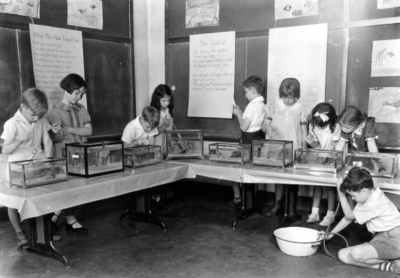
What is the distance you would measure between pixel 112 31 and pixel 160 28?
808 millimetres

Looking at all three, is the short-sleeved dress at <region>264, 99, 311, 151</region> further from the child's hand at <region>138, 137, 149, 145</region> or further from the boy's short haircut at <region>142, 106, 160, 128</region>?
the child's hand at <region>138, 137, 149, 145</region>

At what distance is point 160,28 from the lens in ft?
19.2

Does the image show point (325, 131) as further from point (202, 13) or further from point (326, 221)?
point (202, 13)

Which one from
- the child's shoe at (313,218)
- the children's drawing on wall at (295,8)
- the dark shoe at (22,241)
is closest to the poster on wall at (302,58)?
the children's drawing on wall at (295,8)

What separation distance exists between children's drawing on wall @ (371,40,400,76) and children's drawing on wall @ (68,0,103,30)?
11.1 feet

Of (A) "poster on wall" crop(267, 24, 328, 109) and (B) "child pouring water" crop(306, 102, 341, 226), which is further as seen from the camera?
(A) "poster on wall" crop(267, 24, 328, 109)

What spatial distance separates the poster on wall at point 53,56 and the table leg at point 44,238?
164cm

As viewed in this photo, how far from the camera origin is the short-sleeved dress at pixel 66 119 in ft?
13.1

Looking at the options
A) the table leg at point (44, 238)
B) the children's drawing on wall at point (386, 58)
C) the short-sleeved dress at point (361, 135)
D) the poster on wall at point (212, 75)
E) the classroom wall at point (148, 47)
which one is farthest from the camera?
the classroom wall at point (148, 47)

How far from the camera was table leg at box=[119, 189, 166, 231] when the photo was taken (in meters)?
4.22

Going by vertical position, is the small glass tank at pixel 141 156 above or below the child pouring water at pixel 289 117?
below

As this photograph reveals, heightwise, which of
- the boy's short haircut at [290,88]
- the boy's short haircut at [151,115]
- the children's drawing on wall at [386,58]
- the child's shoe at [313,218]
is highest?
the children's drawing on wall at [386,58]

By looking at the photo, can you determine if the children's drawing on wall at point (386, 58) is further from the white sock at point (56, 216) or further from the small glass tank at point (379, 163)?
the white sock at point (56, 216)

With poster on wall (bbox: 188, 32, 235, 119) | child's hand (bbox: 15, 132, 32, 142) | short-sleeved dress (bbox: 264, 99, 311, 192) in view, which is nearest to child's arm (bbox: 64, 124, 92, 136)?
child's hand (bbox: 15, 132, 32, 142)
